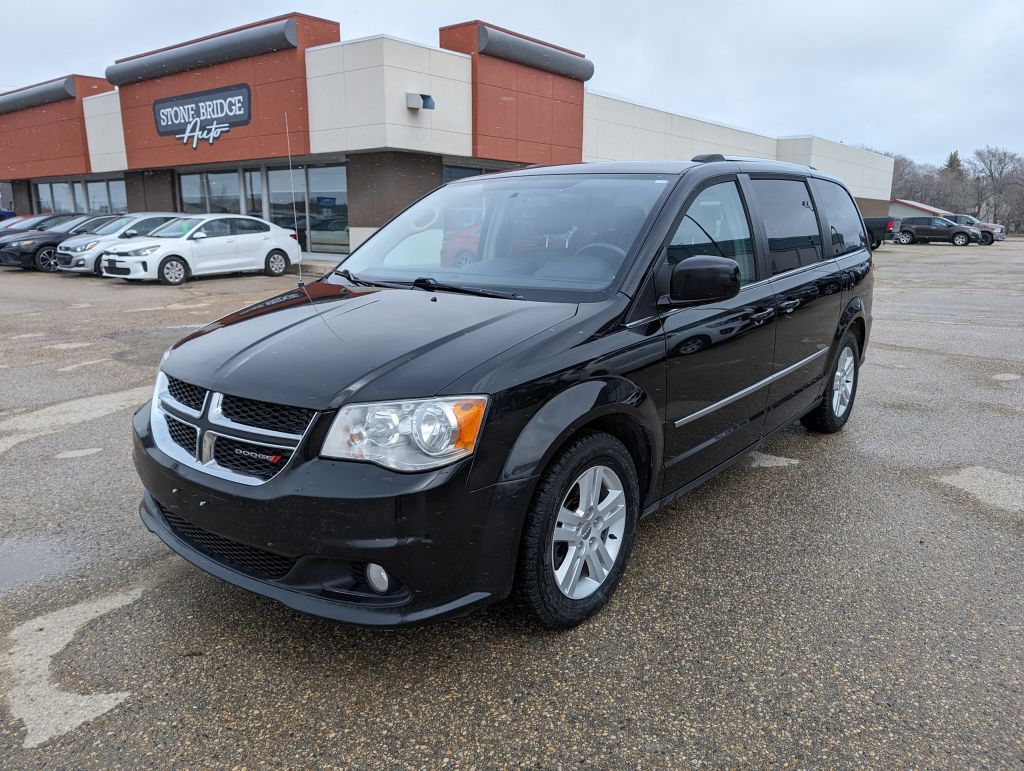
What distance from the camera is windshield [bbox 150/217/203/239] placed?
638 inches

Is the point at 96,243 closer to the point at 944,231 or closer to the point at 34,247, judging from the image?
the point at 34,247

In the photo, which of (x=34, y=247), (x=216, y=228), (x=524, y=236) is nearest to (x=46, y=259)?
(x=34, y=247)

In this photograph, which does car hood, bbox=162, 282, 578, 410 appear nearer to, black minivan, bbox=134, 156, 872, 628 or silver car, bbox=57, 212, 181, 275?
black minivan, bbox=134, 156, 872, 628

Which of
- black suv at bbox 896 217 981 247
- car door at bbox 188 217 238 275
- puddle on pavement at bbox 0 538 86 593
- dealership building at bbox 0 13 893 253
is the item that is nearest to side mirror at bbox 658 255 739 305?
puddle on pavement at bbox 0 538 86 593

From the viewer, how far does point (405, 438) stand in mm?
2295

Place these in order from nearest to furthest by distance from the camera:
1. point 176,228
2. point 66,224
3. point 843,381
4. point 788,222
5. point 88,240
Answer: point 788,222
point 843,381
point 176,228
point 88,240
point 66,224

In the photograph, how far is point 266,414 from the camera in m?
2.43

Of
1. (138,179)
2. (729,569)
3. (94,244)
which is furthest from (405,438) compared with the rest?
(138,179)

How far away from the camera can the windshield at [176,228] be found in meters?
16.2

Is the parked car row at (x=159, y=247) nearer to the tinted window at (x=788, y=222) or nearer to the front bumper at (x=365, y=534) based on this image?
the tinted window at (x=788, y=222)

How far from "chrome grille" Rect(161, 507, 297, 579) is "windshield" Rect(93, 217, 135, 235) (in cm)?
1744

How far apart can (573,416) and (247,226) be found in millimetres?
Answer: 16602

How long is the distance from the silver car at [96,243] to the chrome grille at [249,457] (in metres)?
16.5

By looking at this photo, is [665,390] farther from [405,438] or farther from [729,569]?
[405,438]
